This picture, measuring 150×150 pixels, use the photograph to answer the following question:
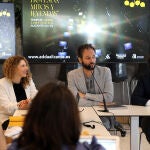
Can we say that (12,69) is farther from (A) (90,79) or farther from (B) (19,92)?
(A) (90,79)

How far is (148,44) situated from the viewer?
552 cm

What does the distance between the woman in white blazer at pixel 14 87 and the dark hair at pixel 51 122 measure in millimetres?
2204

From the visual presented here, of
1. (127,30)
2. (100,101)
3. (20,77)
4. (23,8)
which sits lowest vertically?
(100,101)

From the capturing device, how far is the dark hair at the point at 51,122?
124 centimetres

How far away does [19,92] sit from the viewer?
378 centimetres

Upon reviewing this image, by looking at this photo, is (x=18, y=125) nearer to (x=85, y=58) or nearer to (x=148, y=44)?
(x=85, y=58)

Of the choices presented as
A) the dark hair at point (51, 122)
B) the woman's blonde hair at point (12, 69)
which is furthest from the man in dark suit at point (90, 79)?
the dark hair at point (51, 122)

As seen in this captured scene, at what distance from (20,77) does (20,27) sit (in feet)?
6.36

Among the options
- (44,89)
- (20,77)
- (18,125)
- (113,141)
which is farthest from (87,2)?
(44,89)

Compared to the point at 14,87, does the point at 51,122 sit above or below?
above

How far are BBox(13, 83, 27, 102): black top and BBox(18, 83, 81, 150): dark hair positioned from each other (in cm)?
248

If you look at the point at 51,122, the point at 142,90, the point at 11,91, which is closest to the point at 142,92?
the point at 142,90

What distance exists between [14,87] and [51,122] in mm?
2571

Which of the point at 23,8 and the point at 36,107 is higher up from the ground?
the point at 23,8
